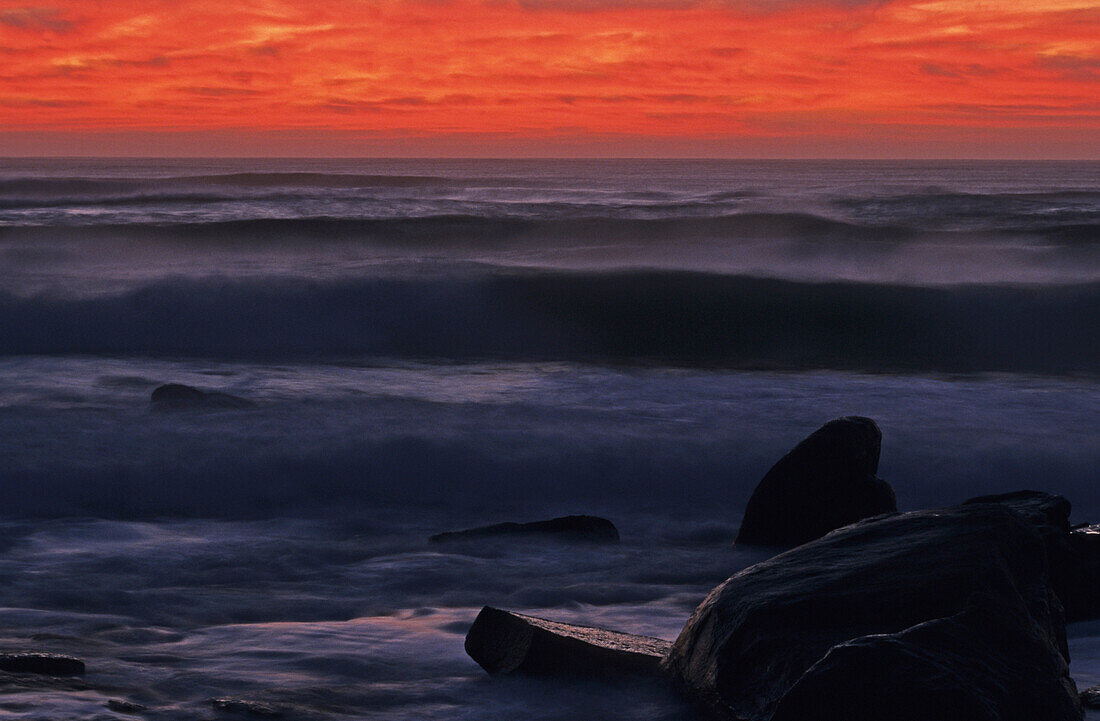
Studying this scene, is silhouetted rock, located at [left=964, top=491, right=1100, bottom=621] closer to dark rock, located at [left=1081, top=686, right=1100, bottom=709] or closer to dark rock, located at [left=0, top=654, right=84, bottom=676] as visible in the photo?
dark rock, located at [left=1081, top=686, right=1100, bottom=709]

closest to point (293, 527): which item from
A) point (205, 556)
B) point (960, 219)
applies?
point (205, 556)

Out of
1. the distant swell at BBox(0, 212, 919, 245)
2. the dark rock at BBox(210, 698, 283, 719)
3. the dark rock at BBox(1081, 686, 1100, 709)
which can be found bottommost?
the dark rock at BBox(210, 698, 283, 719)

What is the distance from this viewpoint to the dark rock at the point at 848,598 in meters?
2.92

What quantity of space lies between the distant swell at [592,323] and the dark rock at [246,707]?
9.82m

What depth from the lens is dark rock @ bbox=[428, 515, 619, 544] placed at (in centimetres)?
565

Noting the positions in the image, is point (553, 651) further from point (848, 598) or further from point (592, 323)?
point (592, 323)

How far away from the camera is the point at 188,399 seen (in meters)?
8.79

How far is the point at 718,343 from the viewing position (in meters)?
14.4

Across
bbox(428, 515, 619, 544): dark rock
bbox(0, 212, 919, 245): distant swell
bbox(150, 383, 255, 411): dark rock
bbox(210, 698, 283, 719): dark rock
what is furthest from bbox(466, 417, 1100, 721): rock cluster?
bbox(0, 212, 919, 245): distant swell

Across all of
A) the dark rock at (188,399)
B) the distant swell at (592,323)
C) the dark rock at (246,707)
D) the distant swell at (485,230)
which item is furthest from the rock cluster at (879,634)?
the distant swell at (485,230)

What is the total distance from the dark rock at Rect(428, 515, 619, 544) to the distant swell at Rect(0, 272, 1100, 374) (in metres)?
7.23

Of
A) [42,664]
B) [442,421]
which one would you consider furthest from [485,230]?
[42,664]

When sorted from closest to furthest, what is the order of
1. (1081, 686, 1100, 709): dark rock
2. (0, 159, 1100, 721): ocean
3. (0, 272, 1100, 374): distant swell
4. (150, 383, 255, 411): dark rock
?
(1081, 686, 1100, 709): dark rock
(0, 159, 1100, 721): ocean
(150, 383, 255, 411): dark rock
(0, 272, 1100, 374): distant swell

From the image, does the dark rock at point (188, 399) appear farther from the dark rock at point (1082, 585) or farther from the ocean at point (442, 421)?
the dark rock at point (1082, 585)
